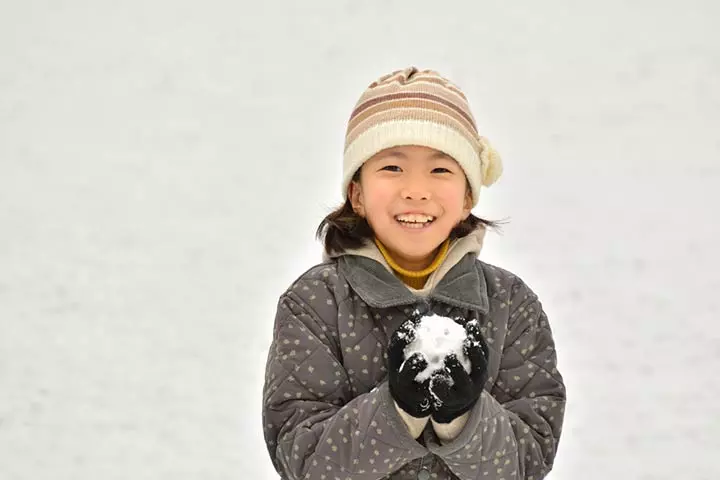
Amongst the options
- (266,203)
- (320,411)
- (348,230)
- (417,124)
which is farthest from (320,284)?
(266,203)

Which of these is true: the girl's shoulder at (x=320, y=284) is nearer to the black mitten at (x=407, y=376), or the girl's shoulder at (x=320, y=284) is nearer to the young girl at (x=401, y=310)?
the young girl at (x=401, y=310)

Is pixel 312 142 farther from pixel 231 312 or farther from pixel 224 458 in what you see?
pixel 224 458

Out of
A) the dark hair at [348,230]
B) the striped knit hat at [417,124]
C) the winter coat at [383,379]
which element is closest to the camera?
the winter coat at [383,379]

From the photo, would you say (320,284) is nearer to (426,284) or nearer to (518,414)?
(426,284)

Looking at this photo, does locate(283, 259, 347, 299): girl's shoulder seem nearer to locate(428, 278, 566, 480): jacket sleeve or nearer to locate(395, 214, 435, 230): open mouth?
locate(395, 214, 435, 230): open mouth

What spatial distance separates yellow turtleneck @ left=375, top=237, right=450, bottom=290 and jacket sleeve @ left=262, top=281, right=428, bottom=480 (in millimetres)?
133

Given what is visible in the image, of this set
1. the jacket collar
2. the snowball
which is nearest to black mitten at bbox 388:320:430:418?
the snowball

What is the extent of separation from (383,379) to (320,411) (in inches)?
5.3

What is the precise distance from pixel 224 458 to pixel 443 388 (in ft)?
6.08

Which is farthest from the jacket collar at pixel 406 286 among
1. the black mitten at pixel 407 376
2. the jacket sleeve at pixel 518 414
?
the black mitten at pixel 407 376

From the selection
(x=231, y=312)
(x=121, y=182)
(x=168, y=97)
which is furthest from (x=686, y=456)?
(x=168, y=97)

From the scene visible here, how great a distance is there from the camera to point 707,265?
14.3 feet

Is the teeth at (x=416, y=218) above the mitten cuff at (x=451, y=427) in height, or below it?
above

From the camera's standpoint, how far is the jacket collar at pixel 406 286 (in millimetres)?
1833
